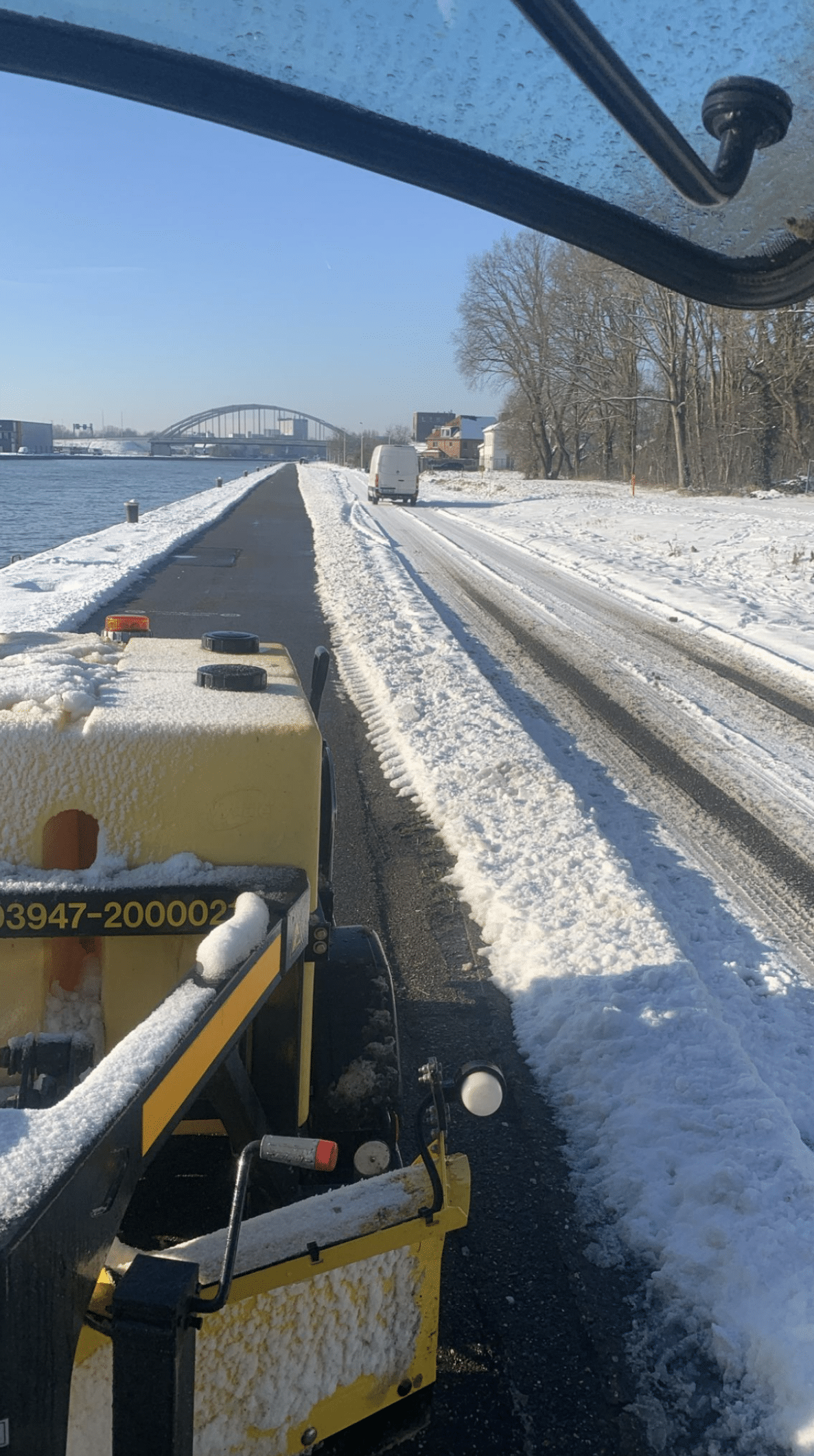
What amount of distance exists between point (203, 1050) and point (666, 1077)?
257 cm

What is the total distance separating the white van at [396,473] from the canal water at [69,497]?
9760 millimetres

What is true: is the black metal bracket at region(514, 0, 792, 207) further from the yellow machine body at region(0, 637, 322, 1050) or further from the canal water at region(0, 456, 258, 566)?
the canal water at region(0, 456, 258, 566)

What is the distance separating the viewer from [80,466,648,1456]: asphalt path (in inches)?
97.8

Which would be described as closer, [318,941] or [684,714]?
[318,941]

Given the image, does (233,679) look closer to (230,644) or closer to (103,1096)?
(230,644)

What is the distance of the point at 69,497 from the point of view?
56.3 m

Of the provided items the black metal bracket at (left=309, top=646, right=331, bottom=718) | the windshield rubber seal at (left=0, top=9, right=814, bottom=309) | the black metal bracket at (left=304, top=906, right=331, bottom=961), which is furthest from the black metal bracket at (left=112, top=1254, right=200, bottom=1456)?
the black metal bracket at (left=309, top=646, right=331, bottom=718)

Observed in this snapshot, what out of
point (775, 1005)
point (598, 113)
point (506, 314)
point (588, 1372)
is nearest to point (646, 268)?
point (598, 113)

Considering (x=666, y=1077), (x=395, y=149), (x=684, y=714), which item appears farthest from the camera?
(x=684, y=714)

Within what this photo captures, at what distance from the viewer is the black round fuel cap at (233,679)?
8.52 ft

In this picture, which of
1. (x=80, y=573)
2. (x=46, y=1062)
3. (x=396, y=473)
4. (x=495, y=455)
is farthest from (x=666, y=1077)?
(x=495, y=455)

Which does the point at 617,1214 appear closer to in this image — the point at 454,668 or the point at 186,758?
the point at 186,758

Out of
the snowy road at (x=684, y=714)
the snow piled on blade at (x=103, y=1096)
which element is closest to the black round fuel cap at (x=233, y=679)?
the snow piled on blade at (x=103, y=1096)

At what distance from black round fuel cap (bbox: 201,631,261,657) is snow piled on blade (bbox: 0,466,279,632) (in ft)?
18.4
